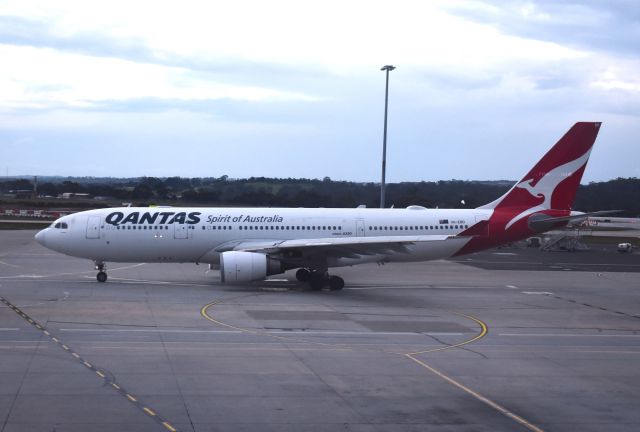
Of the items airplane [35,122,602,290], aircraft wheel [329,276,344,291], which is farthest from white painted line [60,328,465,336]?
aircraft wheel [329,276,344,291]

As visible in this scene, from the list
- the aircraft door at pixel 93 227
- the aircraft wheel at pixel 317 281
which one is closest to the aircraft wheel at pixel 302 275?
the aircraft wheel at pixel 317 281

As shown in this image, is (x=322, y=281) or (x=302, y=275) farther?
(x=302, y=275)

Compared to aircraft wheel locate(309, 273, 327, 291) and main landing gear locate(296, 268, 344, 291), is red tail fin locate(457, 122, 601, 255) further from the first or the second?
aircraft wheel locate(309, 273, 327, 291)

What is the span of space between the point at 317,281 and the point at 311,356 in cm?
1377

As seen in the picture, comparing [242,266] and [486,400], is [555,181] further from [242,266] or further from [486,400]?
[486,400]

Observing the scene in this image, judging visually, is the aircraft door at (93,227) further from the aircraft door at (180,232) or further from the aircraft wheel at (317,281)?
the aircraft wheel at (317,281)

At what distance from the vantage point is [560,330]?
24625 mm

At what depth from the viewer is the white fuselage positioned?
1318 inches

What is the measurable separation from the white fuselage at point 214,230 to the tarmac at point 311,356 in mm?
1446

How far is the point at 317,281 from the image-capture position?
109 ft

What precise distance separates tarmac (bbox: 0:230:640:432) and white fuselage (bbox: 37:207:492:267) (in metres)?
1.45

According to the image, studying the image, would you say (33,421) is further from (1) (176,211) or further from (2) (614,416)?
(1) (176,211)

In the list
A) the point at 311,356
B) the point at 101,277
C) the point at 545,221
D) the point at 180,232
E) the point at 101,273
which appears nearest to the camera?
the point at 311,356

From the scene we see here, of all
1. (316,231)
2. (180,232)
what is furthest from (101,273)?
(316,231)
